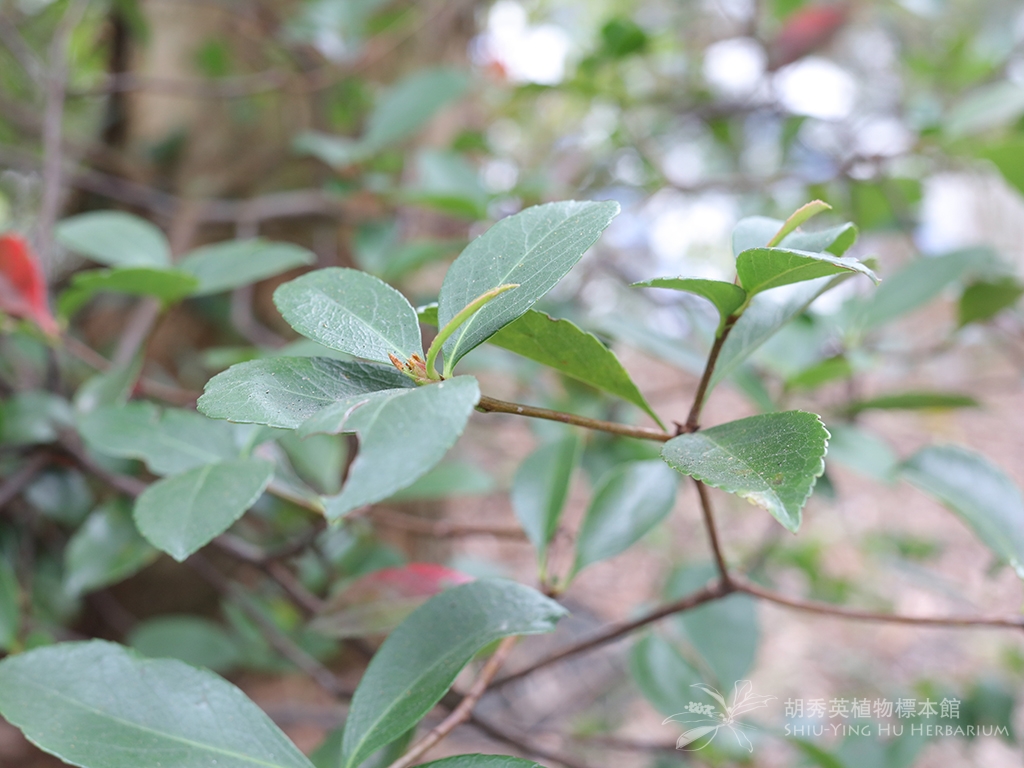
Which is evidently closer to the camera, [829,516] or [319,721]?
[319,721]

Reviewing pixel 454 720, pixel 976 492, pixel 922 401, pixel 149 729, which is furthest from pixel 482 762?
pixel 922 401

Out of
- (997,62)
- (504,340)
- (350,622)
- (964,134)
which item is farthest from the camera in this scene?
(997,62)

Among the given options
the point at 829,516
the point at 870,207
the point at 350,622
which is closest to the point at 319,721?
the point at 350,622

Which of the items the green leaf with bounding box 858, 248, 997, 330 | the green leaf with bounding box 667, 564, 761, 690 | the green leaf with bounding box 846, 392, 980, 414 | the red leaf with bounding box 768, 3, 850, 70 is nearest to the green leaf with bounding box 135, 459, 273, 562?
the green leaf with bounding box 667, 564, 761, 690

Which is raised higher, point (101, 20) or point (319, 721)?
point (101, 20)

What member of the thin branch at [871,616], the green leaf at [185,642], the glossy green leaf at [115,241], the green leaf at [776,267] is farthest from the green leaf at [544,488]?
the green leaf at [185,642]

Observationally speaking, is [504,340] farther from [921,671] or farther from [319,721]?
[921,671]

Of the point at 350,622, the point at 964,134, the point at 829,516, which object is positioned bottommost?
the point at 829,516

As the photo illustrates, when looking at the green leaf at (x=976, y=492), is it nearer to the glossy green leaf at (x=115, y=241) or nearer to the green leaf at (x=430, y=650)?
the green leaf at (x=430, y=650)
